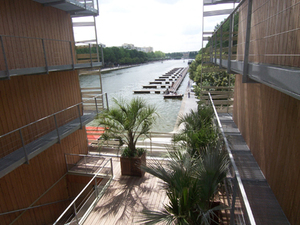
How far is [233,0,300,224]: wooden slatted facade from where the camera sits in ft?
10.1

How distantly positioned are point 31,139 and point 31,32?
320 cm

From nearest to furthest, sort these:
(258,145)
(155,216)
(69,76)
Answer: (155,216)
(258,145)
(69,76)

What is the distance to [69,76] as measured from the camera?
798 cm

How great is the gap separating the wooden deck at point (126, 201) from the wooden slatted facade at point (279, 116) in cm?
268

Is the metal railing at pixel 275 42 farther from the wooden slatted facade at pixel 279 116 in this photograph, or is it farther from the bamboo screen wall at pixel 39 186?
the bamboo screen wall at pixel 39 186

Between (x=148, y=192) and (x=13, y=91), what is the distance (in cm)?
481

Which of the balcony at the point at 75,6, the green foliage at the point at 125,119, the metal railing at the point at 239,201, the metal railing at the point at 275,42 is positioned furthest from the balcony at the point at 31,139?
the metal railing at the point at 275,42

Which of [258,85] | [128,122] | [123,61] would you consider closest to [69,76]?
[128,122]

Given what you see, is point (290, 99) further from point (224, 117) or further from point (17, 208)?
point (17, 208)

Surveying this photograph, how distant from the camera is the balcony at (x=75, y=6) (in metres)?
6.32

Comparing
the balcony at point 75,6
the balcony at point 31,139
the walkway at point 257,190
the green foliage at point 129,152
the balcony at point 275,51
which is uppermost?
the balcony at point 75,6

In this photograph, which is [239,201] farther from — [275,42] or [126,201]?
[126,201]

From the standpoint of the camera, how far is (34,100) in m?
6.20

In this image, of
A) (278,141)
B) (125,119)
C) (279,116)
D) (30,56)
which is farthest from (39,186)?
(279,116)
